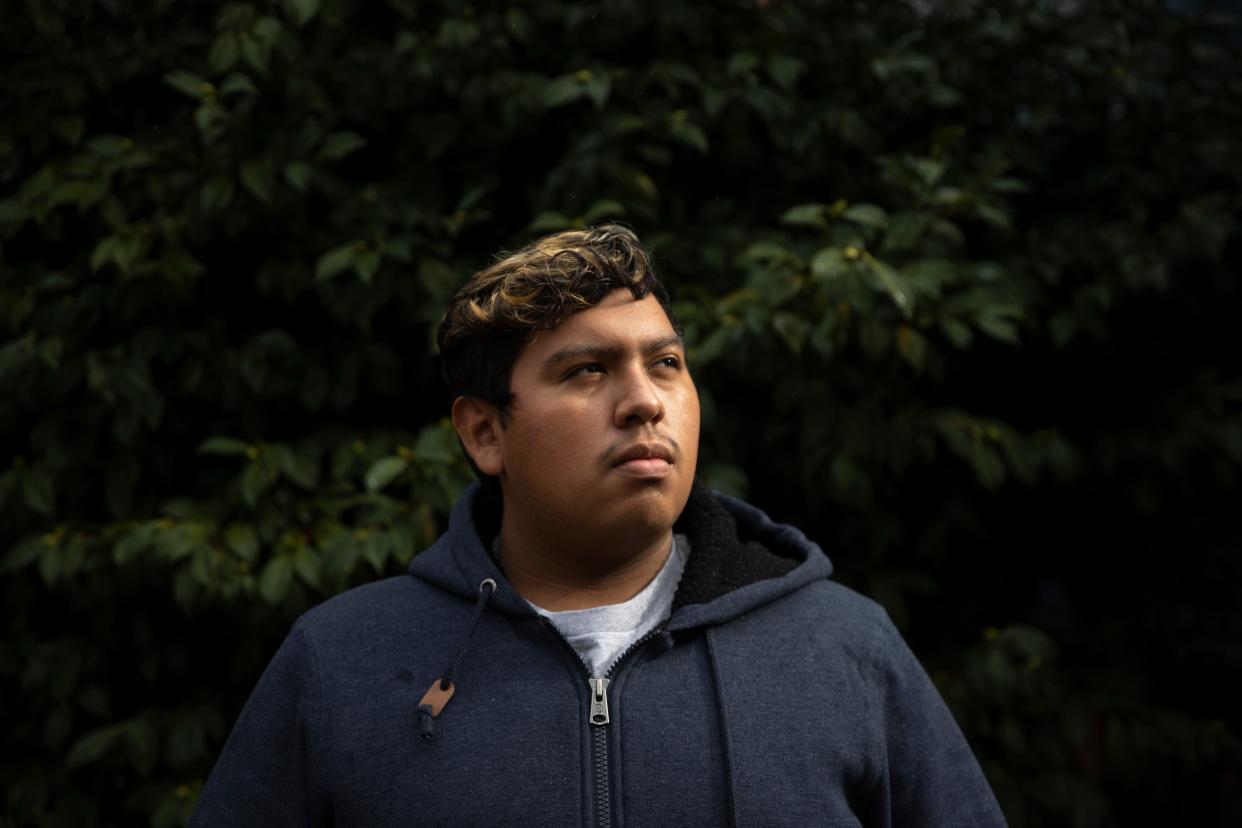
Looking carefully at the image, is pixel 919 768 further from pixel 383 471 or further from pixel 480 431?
pixel 383 471

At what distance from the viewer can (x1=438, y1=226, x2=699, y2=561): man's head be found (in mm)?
1820

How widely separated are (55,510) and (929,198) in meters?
2.18

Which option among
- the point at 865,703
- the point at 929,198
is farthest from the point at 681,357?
A: the point at 929,198

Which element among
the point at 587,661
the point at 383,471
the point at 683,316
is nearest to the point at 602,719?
the point at 587,661

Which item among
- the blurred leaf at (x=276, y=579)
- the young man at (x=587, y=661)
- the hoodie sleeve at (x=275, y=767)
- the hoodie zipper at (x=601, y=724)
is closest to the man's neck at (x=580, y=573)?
the young man at (x=587, y=661)

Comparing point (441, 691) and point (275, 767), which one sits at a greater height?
point (441, 691)

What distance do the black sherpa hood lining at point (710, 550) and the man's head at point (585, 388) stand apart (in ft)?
0.46

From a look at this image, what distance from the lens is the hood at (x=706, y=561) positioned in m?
1.92

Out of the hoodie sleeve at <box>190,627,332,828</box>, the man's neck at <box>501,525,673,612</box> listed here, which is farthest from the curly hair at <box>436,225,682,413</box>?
the hoodie sleeve at <box>190,627,332,828</box>

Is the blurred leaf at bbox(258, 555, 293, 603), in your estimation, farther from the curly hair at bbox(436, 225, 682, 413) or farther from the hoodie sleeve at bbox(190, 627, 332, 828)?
the curly hair at bbox(436, 225, 682, 413)

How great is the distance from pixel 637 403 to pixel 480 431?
34 cm

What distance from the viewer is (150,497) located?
121 inches

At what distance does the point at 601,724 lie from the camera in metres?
1.79

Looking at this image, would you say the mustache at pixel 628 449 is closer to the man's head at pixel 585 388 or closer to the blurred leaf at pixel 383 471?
the man's head at pixel 585 388
